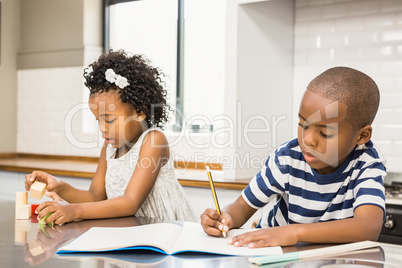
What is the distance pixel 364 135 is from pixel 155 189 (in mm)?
783

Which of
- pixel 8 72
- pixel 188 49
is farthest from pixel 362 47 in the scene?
pixel 8 72

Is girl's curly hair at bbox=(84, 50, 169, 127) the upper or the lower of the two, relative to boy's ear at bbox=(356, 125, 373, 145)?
upper

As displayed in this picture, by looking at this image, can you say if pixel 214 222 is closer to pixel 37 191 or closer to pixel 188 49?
pixel 37 191

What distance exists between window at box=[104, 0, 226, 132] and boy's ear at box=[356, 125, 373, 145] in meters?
2.08

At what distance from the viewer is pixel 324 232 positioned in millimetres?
1085

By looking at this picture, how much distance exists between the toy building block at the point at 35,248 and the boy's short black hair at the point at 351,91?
715 mm

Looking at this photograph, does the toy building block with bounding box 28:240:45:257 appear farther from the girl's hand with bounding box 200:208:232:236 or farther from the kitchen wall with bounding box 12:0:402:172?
the kitchen wall with bounding box 12:0:402:172

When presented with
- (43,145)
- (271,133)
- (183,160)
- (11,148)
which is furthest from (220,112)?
(11,148)

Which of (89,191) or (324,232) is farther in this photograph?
(89,191)

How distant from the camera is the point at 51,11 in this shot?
153 inches

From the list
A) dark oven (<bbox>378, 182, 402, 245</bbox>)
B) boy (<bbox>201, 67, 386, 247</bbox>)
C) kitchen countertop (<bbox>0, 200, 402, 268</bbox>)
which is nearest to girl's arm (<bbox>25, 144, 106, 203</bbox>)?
kitchen countertop (<bbox>0, 200, 402, 268</bbox>)

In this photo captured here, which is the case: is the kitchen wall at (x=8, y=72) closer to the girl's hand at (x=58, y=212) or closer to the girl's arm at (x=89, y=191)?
the girl's arm at (x=89, y=191)

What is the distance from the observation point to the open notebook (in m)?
0.97

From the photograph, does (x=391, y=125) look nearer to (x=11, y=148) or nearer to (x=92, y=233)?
(x=92, y=233)
